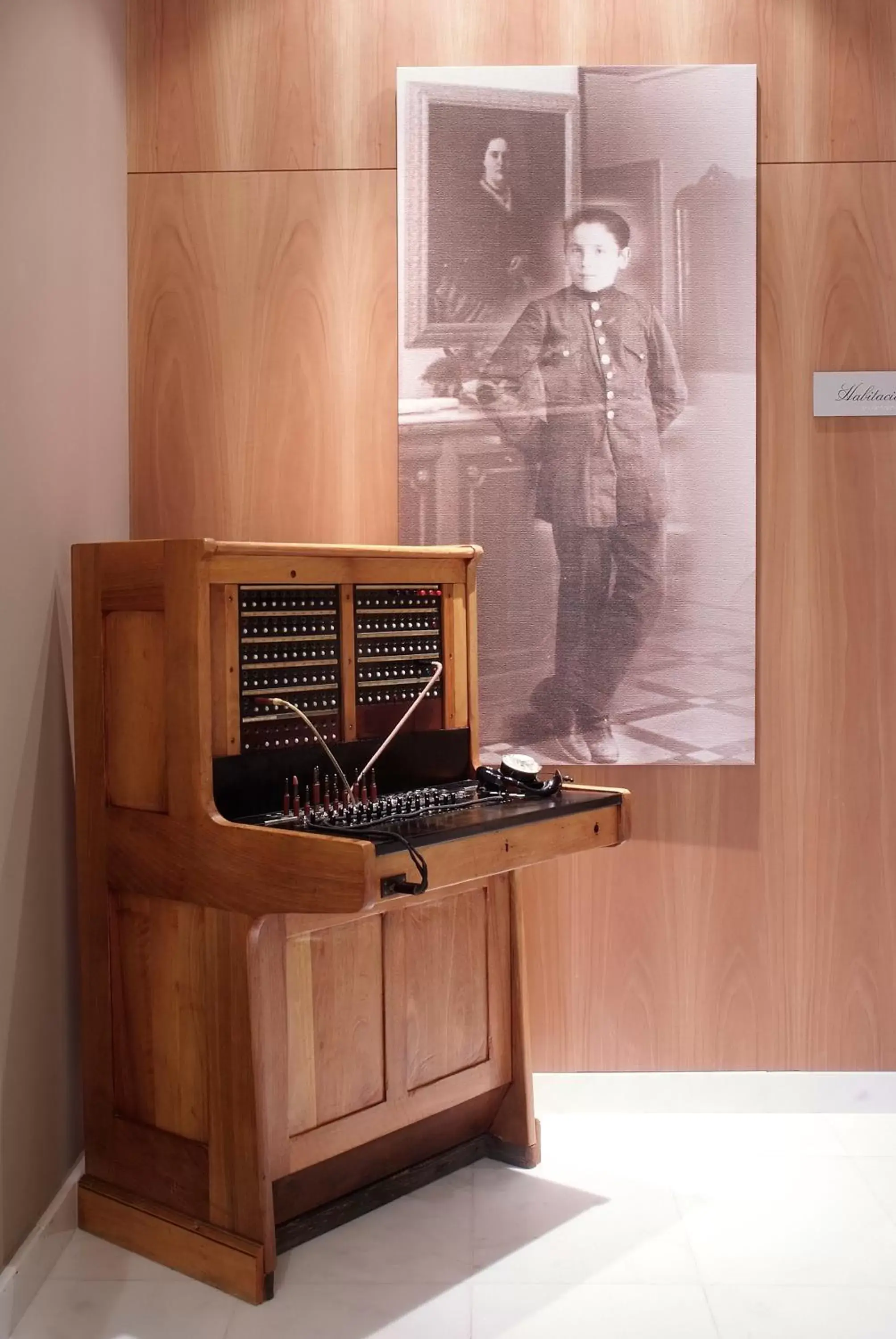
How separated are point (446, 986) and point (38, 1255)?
3.59 ft

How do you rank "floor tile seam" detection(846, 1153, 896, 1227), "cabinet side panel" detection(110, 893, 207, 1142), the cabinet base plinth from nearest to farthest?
the cabinet base plinth
"cabinet side panel" detection(110, 893, 207, 1142)
"floor tile seam" detection(846, 1153, 896, 1227)

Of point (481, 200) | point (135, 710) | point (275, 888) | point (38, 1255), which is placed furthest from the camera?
point (481, 200)

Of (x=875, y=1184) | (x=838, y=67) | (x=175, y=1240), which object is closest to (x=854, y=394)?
(x=838, y=67)

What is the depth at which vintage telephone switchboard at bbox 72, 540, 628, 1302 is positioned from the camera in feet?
9.10

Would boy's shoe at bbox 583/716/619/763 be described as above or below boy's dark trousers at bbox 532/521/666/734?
below

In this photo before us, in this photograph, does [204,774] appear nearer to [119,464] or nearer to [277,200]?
[119,464]

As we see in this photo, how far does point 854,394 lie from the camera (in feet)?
12.0

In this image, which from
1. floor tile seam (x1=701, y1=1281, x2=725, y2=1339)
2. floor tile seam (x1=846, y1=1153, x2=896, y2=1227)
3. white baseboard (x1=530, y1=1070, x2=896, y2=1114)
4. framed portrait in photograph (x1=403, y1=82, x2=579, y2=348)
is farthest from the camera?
white baseboard (x1=530, y1=1070, x2=896, y2=1114)

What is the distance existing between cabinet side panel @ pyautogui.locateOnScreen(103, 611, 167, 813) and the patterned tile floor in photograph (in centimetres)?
137

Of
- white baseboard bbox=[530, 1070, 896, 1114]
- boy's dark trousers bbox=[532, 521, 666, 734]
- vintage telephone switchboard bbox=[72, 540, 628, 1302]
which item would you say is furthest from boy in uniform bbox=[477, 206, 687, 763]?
white baseboard bbox=[530, 1070, 896, 1114]

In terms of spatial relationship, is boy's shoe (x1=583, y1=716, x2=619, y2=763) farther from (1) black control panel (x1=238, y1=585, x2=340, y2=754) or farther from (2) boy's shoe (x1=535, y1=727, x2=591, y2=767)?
(1) black control panel (x1=238, y1=585, x2=340, y2=754)

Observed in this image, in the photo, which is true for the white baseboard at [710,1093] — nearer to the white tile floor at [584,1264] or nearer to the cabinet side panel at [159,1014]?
the white tile floor at [584,1264]

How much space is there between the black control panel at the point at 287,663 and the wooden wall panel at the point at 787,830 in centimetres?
101

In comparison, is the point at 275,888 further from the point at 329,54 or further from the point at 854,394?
the point at 329,54
